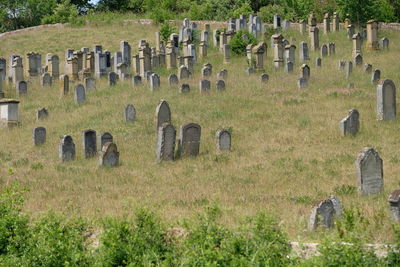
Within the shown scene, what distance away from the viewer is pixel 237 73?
2927 centimetres

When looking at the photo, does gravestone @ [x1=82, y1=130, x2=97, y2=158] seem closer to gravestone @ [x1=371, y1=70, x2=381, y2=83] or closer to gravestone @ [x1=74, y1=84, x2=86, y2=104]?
gravestone @ [x1=74, y1=84, x2=86, y2=104]

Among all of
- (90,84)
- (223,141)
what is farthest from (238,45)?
(223,141)

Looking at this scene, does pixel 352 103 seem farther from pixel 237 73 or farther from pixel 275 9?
pixel 275 9

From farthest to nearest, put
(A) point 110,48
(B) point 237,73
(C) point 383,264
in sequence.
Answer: (A) point 110,48
(B) point 237,73
(C) point 383,264

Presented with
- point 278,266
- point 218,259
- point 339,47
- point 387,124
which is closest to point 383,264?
point 278,266

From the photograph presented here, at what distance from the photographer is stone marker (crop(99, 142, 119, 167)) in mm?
16328

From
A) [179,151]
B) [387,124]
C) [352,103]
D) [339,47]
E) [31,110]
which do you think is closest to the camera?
[179,151]

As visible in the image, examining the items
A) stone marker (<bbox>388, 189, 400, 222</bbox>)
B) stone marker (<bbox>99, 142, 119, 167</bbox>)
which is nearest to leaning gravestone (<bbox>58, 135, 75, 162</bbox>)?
stone marker (<bbox>99, 142, 119, 167</bbox>)

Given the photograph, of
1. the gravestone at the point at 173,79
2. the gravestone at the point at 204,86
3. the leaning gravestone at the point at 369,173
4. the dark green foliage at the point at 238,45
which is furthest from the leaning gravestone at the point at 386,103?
the dark green foliage at the point at 238,45

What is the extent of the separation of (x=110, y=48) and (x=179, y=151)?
2817cm

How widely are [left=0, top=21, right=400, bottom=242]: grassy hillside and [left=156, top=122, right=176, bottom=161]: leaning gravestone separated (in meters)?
0.27

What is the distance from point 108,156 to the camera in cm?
1636

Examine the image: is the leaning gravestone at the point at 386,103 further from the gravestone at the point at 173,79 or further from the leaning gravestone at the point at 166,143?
the gravestone at the point at 173,79

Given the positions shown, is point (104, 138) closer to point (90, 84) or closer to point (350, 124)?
point (350, 124)
